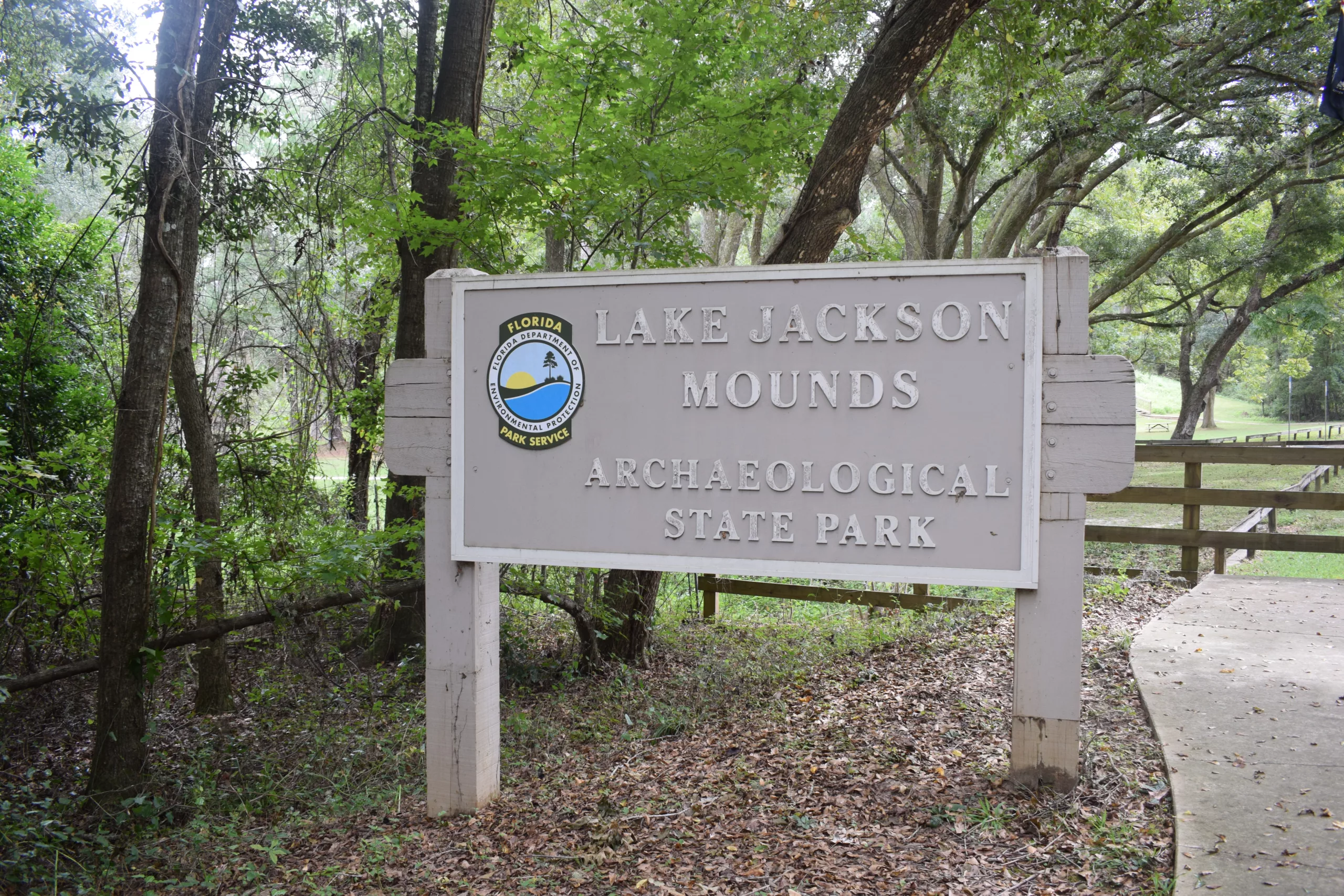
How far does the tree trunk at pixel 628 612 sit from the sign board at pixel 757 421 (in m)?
3.07

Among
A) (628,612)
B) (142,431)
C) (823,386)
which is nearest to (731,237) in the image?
(628,612)

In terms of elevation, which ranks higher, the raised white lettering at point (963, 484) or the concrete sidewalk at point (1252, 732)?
the raised white lettering at point (963, 484)

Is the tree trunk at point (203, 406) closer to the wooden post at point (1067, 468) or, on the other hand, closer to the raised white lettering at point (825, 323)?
the raised white lettering at point (825, 323)

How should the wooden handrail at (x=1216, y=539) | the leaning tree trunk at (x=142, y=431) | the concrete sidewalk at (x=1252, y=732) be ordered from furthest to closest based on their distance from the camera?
the wooden handrail at (x=1216, y=539)
the leaning tree trunk at (x=142, y=431)
the concrete sidewalk at (x=1252, y=732)

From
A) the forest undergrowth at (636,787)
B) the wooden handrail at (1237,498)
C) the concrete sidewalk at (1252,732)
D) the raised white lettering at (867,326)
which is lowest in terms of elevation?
the forest undergrowth at (636,787)

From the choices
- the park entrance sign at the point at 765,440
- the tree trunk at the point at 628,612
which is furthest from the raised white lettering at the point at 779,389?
the tree trunk at the point at 628,612

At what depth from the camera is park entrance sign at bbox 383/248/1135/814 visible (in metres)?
3.56

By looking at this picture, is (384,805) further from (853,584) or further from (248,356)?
(248,356)

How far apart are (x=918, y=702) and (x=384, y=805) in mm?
3096

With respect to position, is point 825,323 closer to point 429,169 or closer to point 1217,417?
point 429,169

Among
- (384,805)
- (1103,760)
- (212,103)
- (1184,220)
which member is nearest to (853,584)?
(1103,760)

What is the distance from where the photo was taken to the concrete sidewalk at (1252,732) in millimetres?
3146

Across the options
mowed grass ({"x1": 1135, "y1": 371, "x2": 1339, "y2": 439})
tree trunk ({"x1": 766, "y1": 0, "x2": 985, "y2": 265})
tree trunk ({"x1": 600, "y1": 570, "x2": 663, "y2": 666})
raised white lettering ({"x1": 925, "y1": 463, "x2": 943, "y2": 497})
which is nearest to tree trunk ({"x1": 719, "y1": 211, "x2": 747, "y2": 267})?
tree trunk ({"x1": 766, "y1": 0, "x2": 985, "y2": 265})

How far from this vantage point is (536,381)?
411cm
